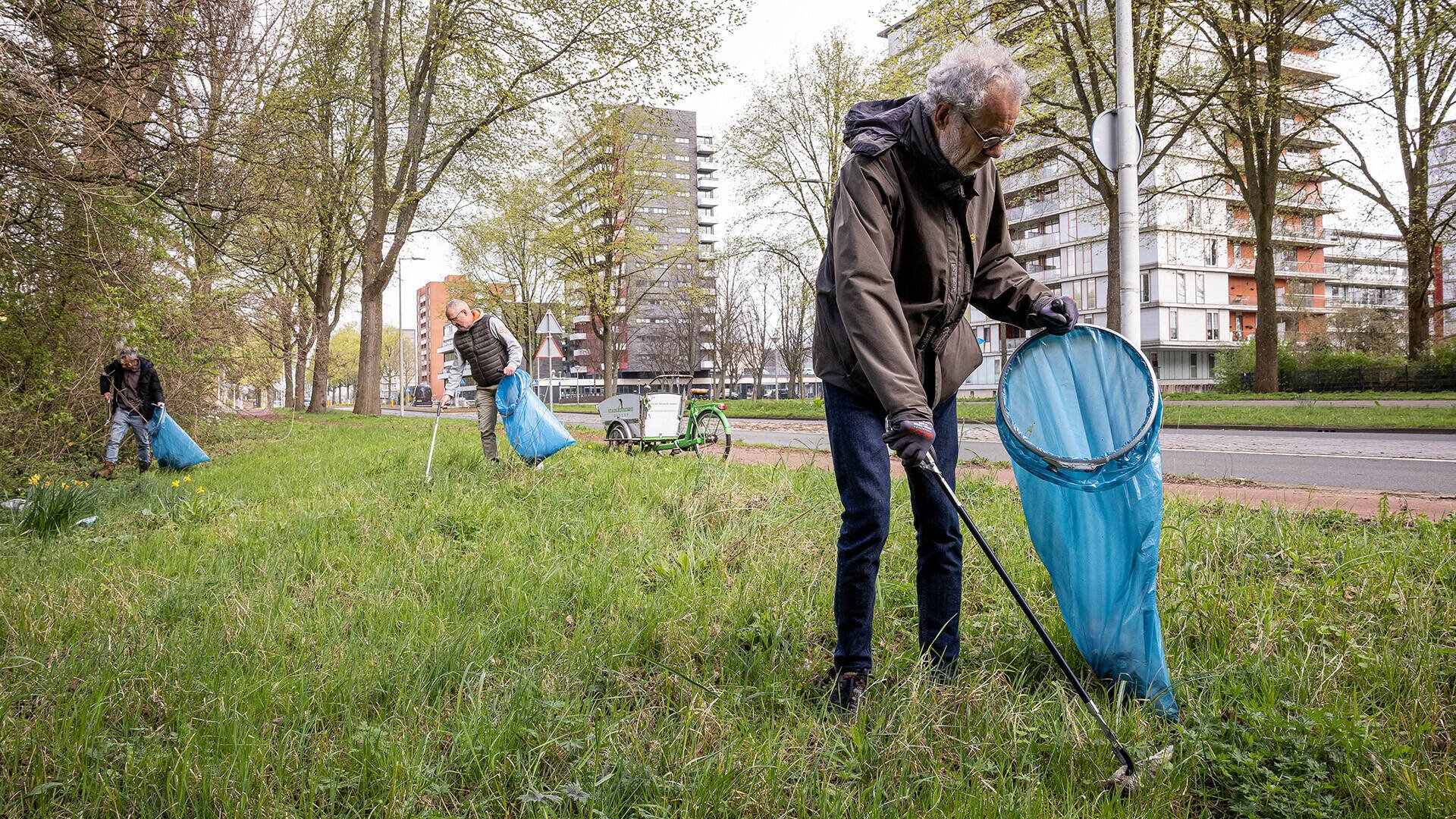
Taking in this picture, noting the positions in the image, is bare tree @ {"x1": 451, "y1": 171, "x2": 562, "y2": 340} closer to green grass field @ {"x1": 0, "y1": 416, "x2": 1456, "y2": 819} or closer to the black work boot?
green grass field @ {"x1": 0, "y1": 416, "x2": 1456, "y2": 819}

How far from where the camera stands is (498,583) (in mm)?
3482

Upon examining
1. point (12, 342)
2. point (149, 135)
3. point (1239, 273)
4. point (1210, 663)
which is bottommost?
point (1210, 663)

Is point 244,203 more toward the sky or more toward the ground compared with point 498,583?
more toward the sky

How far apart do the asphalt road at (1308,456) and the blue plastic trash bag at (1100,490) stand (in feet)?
12.1

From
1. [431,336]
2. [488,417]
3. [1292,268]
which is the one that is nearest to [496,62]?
[488,417]

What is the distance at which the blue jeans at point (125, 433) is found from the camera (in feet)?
28.3

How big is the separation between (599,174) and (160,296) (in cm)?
Answer: 2250

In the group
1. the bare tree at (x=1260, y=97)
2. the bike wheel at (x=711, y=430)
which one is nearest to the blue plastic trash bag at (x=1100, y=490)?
the bike wheel at (x=711, y=430)

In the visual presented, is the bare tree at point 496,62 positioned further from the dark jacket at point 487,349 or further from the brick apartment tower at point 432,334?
the brick apartment tower at point 432,334

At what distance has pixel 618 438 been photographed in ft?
35.1

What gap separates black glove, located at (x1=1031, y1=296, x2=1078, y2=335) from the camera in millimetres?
2645

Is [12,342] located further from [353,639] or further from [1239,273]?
[1239,273]

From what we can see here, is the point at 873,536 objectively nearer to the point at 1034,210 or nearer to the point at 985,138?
the point at 985,138

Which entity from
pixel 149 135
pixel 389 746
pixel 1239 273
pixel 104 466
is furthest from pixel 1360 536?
pixel 1239 273
